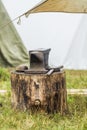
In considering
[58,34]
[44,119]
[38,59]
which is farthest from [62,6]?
[58,34]

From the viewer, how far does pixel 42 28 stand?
26.8 ft

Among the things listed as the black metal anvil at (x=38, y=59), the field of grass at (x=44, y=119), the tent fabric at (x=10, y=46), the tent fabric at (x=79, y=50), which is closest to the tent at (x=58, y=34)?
the tent fabric at (x=79, y=50)

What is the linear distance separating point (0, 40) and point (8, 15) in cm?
43

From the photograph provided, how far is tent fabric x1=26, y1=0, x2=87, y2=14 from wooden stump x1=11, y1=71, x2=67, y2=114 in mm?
630

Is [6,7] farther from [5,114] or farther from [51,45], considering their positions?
[5,114]

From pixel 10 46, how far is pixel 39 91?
4.22 meters

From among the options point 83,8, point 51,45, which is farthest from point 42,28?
point 83,8

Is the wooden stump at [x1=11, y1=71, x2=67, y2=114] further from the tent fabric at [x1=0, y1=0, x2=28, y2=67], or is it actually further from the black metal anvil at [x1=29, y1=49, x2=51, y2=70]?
the tent fabric at [x1=0, y1=0, x2=28, y2=67]

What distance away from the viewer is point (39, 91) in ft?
13.2

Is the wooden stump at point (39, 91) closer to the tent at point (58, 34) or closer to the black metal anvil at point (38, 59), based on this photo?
the black metal anvil at point (38, 59)

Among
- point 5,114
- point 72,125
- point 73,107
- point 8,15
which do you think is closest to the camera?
point 72,125

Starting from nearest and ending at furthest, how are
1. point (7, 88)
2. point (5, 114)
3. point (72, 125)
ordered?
1. point (72, 125)
2. point (5, 114)
3. point (7, 88)

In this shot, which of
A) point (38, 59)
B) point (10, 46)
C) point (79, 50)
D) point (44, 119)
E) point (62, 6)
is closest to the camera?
point (44, 119)

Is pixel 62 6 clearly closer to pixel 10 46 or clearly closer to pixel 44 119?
pixel 44 119
